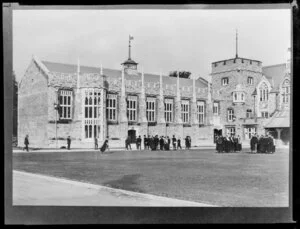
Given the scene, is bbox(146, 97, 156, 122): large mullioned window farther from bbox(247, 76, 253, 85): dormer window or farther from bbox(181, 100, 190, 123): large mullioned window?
bbox(247, 76, 253, 85): dormer window

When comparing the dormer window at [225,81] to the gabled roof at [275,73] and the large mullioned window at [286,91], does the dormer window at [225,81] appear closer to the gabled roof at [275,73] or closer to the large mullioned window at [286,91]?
the gabled roof at [275,73]

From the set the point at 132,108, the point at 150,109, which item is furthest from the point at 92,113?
the point at 150,109

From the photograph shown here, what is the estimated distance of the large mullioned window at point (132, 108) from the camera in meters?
11.8

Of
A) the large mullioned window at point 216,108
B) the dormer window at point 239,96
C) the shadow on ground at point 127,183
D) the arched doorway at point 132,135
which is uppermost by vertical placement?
the dormer window at point 239,96

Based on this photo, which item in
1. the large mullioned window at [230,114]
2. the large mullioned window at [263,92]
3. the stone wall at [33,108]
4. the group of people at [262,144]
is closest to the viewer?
the stone wall at [33,108]

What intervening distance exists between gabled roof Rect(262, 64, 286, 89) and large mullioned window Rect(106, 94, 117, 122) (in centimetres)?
467

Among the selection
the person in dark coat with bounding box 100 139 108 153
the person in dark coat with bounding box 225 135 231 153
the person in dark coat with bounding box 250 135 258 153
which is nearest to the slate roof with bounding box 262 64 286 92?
the person in dark coat with bounding box 250 135 258 153

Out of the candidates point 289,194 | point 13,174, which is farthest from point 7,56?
point 289,194

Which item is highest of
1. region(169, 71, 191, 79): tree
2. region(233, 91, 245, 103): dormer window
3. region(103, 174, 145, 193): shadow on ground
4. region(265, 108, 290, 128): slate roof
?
region(169, 71, 191, 79): tree

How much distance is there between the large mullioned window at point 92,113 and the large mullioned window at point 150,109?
1.55 meters

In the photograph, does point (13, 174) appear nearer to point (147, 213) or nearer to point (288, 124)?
point (147, 213)

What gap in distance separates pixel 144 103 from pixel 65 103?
2.55 meters

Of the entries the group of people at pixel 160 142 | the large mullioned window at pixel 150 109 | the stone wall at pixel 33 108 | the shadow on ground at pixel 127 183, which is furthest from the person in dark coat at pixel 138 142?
the stone wall at pixel 33 108

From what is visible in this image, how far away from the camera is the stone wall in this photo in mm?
10461
